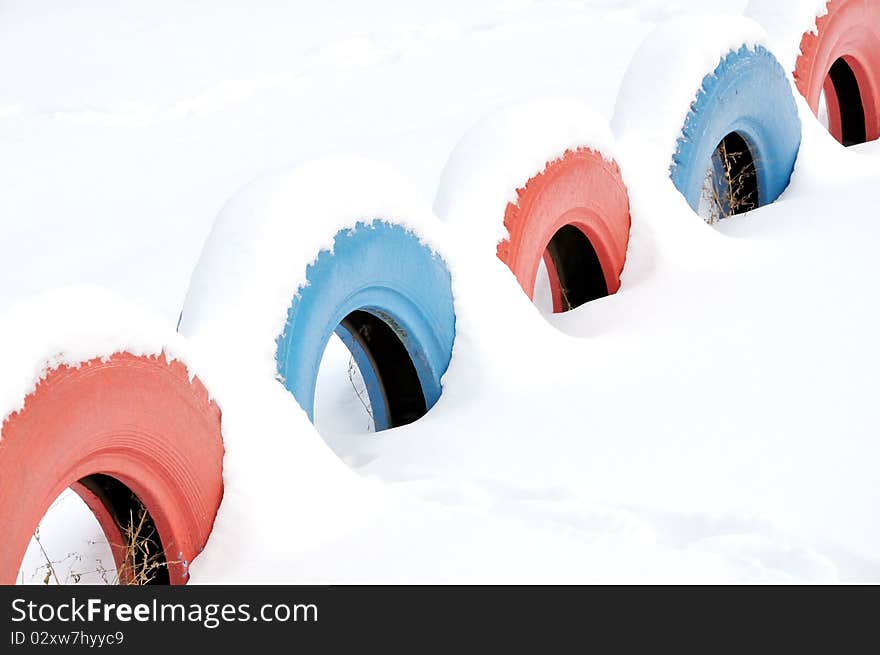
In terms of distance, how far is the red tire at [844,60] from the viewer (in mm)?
4664

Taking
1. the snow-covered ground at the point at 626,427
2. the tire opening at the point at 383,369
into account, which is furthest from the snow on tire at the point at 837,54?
the tire opening at the point at 383,369

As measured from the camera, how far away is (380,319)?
282cm

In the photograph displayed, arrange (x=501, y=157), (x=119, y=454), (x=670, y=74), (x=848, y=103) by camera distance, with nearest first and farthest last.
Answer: (x=119, y=454) < (x=501, y=157) < (x=670, y=74) < (x=848, y=103)

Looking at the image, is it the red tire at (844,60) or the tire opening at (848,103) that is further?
the tire opening at (848,103)

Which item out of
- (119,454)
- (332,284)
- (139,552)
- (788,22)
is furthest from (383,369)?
(788,22)

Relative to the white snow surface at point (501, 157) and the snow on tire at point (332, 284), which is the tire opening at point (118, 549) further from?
the white snow surface at point (501, 157)

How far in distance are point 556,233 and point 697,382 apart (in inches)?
41.7

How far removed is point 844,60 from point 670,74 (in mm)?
1795

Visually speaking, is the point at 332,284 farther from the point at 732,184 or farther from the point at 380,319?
the point at 732,184

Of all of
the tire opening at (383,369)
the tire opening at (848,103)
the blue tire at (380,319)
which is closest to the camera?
the blue tire at (380,319)

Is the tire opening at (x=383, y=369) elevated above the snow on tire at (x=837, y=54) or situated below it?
below
